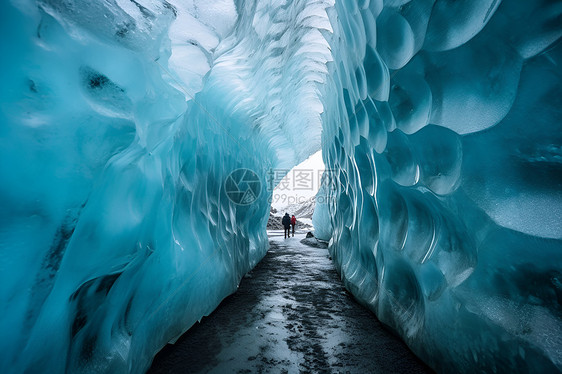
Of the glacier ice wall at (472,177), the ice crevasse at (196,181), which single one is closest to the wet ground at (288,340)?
the ice crevasse at (196,181)

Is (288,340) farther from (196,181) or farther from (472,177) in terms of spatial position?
(472,177)

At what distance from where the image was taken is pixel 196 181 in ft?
12.2

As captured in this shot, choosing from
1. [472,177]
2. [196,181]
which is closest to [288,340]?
[196,181]

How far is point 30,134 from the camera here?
1.34 meters

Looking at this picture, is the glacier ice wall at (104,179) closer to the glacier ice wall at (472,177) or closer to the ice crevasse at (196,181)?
the ice crevasse at (196,181)

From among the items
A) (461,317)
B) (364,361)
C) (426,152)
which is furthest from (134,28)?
(364,361)

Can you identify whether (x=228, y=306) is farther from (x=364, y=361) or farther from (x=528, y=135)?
(x=528, y=135)

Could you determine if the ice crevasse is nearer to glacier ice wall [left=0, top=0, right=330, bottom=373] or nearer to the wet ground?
glacier ice wall [left=0, top=0, right=330, bottom=373]

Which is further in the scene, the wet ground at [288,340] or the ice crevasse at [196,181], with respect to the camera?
the wet ground at [288,340]

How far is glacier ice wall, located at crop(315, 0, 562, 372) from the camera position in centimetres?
141

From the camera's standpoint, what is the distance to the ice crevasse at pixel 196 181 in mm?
1363

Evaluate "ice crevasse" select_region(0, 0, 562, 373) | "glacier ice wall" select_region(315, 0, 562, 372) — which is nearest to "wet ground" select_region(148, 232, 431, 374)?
"ice crevasse" select_region(0, 0, 562, 373)

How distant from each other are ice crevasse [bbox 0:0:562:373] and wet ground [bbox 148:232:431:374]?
0.65 ft

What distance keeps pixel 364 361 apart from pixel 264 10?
14.1ft
